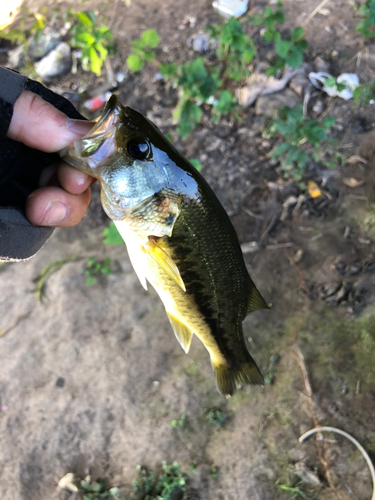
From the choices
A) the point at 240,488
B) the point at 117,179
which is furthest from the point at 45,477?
the point at 117,179

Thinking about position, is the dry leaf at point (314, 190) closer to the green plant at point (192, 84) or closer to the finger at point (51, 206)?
the green plant at point (192, 84)

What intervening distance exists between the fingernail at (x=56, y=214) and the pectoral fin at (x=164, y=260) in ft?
1.66

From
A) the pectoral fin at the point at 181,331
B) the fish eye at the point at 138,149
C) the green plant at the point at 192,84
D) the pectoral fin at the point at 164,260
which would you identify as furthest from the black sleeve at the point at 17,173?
the green plant at the point at 192,84

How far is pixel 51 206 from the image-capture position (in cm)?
173

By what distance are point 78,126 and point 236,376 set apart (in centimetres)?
A: 197

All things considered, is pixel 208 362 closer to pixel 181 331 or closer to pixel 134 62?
pixel 181 331

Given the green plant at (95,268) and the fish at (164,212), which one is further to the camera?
the green plant at (95,268)

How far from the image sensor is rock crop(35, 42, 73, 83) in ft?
16.4

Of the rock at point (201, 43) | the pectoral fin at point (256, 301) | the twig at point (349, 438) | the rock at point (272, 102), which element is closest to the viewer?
the pectoral fin at point (256, 301)

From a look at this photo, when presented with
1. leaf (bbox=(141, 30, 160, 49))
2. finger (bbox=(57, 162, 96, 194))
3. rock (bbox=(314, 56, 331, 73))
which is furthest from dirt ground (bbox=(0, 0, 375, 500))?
finger (bbox=(57, 162, 96, 194))

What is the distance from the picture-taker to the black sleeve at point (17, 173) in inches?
60.6

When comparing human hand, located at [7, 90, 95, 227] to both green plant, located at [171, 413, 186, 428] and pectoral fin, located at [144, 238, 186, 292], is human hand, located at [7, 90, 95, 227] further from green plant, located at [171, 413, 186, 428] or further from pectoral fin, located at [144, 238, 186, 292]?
green plant, located at [171, 413, 186, 428]

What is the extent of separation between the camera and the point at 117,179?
1.60m

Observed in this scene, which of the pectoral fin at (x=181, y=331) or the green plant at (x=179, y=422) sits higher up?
the pectoral fin at (x=181, y=331)
